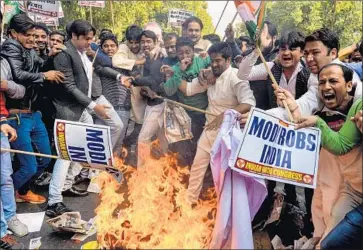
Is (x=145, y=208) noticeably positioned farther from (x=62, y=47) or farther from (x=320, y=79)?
(x=62, y=47)

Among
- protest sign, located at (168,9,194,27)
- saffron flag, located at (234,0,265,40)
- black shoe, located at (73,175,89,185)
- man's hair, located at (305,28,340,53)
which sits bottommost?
black shoe, located at (73,175,89,185)

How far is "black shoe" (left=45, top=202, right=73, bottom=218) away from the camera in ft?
14.1

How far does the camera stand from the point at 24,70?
419 centimetres

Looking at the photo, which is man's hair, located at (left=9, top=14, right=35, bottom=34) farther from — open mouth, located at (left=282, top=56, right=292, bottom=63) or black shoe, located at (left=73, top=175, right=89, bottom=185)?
open mouth, located at (left=282, top=56, right=292, bottom=63)

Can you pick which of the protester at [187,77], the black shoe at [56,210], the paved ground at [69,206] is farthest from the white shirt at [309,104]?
the black shoe at [56,210]

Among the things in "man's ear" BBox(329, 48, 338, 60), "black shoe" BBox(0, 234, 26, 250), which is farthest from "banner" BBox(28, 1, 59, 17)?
"man's ear" BBox(329, 48, 338, 60)

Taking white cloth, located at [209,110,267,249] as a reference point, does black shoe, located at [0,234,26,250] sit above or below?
below

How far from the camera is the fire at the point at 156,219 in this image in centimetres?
328

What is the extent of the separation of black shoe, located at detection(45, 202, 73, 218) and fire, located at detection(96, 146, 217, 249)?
702 mm

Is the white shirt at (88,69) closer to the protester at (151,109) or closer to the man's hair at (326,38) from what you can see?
the protester at (151,109)

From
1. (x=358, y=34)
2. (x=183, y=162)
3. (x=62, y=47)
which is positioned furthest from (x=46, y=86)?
(x=358, y=34)

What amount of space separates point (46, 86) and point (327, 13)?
6890mm

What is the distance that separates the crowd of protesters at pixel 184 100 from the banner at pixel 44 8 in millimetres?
1375

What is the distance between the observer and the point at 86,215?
441 cm
